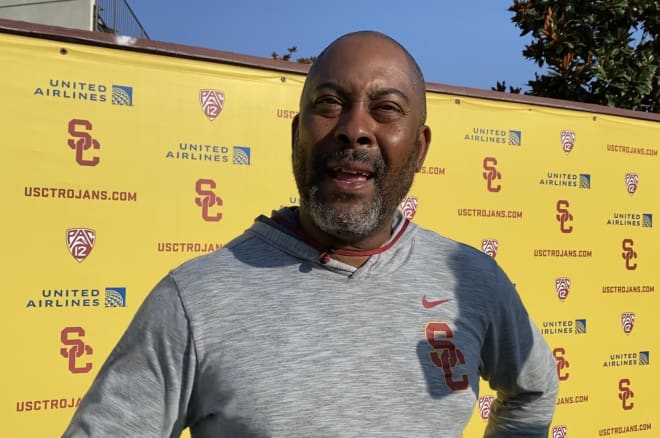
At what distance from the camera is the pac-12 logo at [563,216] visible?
381cm

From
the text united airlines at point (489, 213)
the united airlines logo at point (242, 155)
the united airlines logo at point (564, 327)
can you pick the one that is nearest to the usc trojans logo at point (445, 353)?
the united airlines logo at point (242, 155)

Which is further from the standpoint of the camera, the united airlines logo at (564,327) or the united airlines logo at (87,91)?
the united airlines logo at (564,327)

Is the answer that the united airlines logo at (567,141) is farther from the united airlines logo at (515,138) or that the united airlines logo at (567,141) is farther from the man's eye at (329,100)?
the man's eye at (329,100)

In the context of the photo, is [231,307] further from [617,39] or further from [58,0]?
[58,0]

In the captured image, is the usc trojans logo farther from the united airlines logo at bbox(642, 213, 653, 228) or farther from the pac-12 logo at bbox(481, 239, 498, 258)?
the united airlines logo at bbox(642, 213, 653, 228)

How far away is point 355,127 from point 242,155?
74.4 inches

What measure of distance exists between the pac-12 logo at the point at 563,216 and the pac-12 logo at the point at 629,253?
463 mm

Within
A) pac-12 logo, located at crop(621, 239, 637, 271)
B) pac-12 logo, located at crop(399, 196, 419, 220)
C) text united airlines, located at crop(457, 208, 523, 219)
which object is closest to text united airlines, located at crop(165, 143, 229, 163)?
pac-12 logo, located at crop(399, 196, 419, 220)

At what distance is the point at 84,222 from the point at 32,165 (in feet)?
1.00

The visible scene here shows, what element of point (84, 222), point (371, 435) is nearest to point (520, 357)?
point (371, 435)

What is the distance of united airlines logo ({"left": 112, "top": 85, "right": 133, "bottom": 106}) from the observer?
110 inches

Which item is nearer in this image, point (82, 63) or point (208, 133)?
point (82, 63)

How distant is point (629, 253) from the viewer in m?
4.05

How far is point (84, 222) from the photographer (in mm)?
2695
